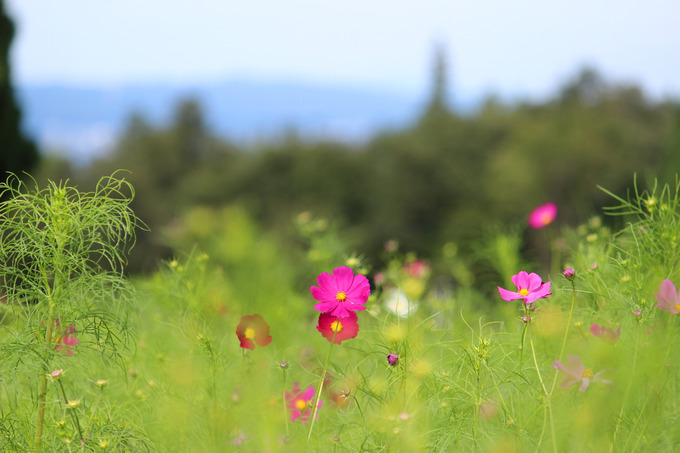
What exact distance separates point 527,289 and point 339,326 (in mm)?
362

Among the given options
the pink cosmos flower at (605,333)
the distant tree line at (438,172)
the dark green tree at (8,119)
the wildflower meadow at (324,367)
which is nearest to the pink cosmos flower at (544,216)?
the wildflower meadow at (324,367)

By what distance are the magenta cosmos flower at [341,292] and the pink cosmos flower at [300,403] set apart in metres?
0.22

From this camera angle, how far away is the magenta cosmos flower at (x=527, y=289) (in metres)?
1.14

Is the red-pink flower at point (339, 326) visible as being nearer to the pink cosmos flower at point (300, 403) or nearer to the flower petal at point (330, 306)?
the flower petal at point (330, 306)

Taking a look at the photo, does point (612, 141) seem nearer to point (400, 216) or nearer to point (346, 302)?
point (400, 216)

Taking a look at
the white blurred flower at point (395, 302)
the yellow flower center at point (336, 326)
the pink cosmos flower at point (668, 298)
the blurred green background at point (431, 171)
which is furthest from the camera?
the blurred green background at point (431, 171)

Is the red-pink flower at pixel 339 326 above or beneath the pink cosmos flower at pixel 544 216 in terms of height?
above

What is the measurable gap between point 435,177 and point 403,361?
19.1 metres

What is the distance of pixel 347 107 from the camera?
70750 mm

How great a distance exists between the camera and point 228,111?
72.4m

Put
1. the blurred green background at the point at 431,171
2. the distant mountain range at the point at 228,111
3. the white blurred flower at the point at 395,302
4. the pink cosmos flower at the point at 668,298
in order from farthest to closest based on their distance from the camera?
the distant mountain range at the point at 228,111 < the blurred green background at the point at 431,171 < the white blurred flower at the point at 395,302 < the pink cosmos flower at the point at 668,298

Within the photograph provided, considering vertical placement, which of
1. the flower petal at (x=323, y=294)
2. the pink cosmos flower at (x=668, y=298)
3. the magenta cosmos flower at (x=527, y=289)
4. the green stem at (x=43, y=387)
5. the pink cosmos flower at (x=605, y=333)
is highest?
the pink cosmos flower at (x=668, y=298)

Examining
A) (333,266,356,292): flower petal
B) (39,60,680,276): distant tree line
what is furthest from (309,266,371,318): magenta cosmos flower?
(39,60,680,276): distant tree line

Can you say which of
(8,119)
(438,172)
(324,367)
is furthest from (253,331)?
(438,172)
